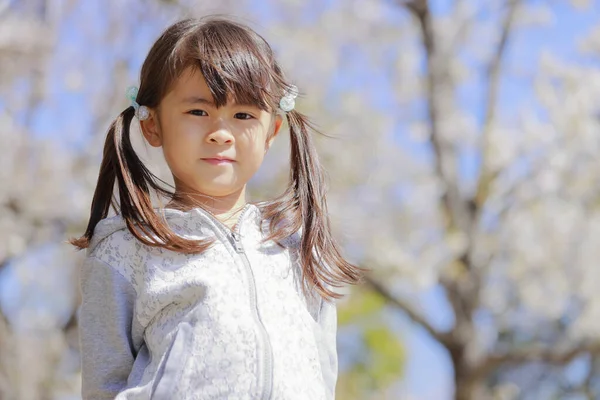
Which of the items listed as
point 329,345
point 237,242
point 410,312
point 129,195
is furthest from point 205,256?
point 410,312

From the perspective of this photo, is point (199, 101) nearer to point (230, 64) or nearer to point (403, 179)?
point (230, 64)

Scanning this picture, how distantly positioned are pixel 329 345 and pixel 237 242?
0.29 meters

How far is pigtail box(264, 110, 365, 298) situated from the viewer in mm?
1845

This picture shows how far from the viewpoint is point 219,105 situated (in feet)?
5.63

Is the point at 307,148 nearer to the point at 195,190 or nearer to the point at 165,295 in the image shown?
the point at 195,190

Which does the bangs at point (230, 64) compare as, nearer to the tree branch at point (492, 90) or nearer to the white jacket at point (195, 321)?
the white jacket at point (195, 321)

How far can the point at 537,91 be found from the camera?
312 inches

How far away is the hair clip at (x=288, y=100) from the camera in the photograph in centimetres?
182

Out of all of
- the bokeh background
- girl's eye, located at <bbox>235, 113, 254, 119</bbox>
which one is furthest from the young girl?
the bokeh background

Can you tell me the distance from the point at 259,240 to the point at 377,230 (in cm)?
572

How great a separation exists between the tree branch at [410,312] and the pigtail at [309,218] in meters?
5.20

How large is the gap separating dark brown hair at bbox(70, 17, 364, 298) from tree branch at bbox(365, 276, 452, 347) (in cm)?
521

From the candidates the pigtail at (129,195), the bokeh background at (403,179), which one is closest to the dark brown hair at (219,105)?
the pigtail at (129,195)

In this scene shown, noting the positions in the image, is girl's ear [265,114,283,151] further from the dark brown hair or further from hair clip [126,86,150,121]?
hair clip [126,86,150,121]
